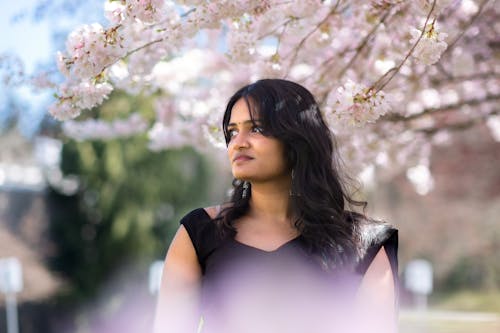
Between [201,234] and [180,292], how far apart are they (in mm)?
147

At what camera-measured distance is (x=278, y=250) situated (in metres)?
1.85

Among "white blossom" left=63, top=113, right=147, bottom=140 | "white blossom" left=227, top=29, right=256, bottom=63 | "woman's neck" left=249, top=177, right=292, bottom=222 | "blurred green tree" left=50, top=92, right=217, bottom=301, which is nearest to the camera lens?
"woman's neck" left=249, top=177, right=292, bottom=222

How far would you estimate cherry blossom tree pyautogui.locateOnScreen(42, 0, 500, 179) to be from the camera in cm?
246

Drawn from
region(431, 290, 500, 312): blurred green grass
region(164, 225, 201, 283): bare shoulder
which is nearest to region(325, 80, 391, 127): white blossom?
region(164, 225, 201, 283): bare shoulder

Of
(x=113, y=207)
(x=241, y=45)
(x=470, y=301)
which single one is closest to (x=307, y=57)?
(x=241, y=45)

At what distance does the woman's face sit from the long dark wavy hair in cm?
2

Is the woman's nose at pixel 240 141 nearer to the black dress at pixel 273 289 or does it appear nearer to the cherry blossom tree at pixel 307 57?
the black dress at pixel 273 289

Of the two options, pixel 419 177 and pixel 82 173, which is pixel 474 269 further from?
pixel 419 177

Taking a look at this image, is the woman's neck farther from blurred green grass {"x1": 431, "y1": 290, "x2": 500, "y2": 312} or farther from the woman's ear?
blurred green grass {"x1": 431, "y1": 290, "x2": 500, "y2": 312}

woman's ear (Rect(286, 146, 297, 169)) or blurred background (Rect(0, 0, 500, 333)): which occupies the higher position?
woman's ear (Rect(286, 146, 297, 169))

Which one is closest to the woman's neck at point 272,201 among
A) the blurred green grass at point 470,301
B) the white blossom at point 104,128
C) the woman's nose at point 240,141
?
the woman's nose at point 240,141

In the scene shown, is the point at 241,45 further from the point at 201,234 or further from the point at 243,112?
the point at 201,234

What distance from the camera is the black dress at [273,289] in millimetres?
1813

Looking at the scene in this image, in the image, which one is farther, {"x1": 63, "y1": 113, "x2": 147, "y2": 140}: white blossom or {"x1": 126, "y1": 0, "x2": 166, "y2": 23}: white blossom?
{"x1": 63, "y1": 113, "x2": 147, "y2": 140}: white blossom
